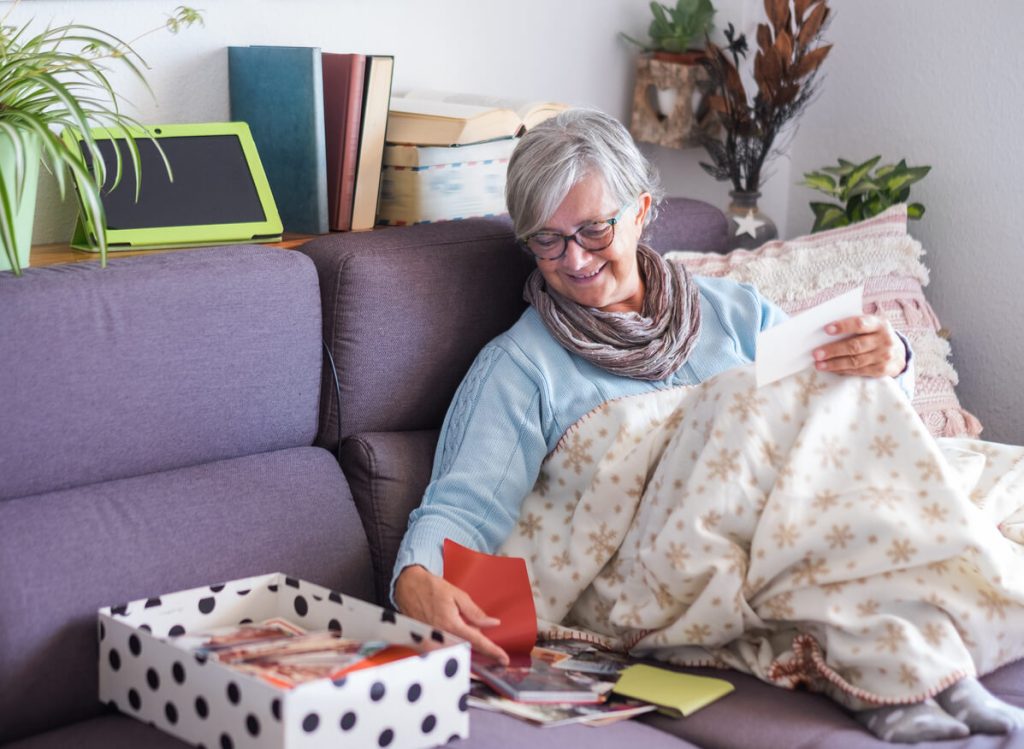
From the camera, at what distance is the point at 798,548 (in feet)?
5.41

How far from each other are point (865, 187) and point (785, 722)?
148 centimetres

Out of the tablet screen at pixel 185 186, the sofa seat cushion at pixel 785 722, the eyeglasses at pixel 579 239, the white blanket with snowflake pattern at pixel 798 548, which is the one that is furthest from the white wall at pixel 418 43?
the sofa seat cushion at pixel 785 722

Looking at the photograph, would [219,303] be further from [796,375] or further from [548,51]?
[548,51]

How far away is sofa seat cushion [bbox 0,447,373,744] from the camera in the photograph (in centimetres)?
155

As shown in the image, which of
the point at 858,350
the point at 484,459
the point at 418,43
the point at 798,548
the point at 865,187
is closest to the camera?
the point at 798,548

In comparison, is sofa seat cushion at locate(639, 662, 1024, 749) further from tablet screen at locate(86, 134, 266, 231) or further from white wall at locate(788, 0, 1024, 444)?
white wall at locate(788, 0, 1024, 444)

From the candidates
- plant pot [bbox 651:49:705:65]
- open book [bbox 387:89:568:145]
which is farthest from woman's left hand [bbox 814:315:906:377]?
plant pot [bbox 651:49:705:65]

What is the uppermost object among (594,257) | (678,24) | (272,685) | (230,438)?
(678,24)

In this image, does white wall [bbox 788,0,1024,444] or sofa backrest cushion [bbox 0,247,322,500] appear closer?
sofa backrest cushion [bbox 0,247,322,500]

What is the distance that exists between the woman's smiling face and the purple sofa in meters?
0.14

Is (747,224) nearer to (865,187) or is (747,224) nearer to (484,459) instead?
(865,187)

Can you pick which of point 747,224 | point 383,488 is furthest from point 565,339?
point 747,224

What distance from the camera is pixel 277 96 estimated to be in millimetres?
2156

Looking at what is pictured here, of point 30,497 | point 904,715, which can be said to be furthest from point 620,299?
point 30,497
